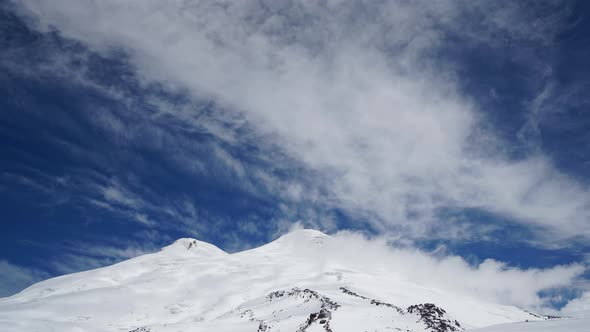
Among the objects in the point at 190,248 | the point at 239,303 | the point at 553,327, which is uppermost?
the point at 190,248

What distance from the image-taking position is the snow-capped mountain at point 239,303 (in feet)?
109

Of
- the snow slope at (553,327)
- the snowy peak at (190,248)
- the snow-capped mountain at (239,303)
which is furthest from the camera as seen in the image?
the snowy peak at (190,248)

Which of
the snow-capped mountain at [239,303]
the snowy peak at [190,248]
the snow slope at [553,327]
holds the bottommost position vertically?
the snow slope at [553,327]

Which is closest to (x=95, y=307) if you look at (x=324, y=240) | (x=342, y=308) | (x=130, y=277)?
(x=130, y=277)

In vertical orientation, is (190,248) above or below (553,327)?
above

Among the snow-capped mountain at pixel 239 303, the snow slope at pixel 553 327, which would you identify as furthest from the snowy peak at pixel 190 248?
the snow slope at pixel 553 327

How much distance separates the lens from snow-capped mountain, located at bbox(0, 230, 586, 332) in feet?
109

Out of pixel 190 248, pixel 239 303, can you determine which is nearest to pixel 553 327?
pixel 239 303

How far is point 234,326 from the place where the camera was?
37.7 m

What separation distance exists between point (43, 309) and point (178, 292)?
26.6 metres

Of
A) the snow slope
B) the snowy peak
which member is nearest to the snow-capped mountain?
the snow slope

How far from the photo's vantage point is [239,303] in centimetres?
6925

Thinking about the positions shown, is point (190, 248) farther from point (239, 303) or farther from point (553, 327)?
point (553, 327)

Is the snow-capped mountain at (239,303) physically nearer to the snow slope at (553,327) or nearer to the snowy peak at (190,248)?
the snow slope at (553,327)
